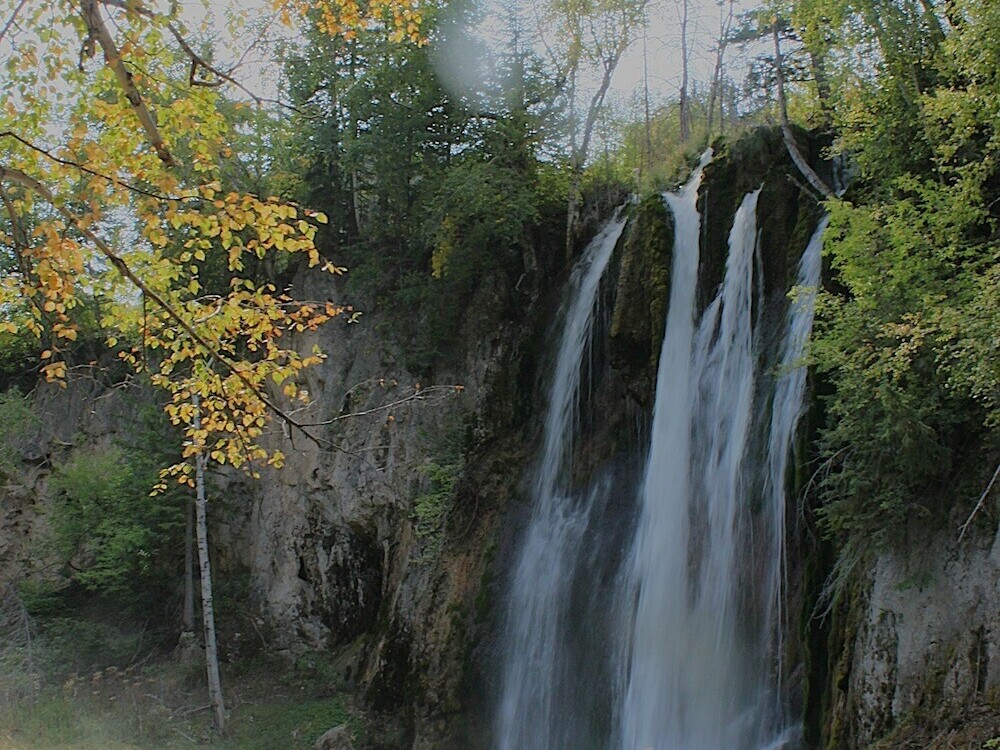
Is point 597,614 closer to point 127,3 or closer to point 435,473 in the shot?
point 435,473

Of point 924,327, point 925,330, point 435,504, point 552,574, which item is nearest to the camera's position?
point 925,330

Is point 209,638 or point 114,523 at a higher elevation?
point 114,523

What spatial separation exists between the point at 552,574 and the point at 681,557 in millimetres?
2975

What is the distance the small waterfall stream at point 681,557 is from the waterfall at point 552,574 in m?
0.02

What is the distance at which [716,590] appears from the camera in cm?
1047

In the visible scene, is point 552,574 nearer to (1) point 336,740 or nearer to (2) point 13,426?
(1) point 336,740

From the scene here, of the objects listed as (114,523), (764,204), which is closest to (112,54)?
(764,204)

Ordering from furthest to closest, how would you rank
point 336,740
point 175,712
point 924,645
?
1. point 175,712
2. point 336,740
3. point 924,645

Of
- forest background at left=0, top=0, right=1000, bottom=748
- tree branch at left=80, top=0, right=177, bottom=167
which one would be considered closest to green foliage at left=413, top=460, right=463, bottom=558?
forest background at left=0, top=0, right=1000, bottom=748

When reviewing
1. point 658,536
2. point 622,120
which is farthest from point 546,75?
point 658,536

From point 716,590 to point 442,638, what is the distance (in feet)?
18.4

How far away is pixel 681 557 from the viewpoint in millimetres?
11219

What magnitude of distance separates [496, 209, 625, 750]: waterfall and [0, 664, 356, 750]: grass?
3527 mm

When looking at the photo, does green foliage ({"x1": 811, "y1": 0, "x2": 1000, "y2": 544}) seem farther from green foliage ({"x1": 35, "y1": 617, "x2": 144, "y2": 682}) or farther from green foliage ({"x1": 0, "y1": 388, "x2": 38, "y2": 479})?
green foliage ({"x1": 0, "y1": 388, "x2": 38, "y2": 479})
